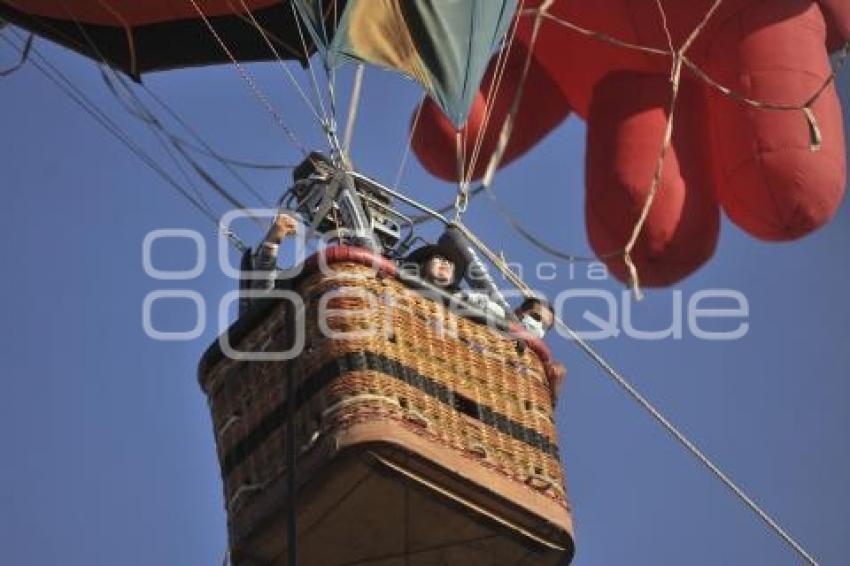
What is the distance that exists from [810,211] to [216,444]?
3011 mm

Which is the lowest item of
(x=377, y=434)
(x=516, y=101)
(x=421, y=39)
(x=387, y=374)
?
(x=377, y=434)

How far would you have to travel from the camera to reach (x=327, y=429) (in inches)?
309

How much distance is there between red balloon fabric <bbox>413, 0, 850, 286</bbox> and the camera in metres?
10.5

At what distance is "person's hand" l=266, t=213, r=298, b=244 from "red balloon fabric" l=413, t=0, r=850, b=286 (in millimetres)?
2384

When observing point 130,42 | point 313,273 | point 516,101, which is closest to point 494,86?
point 516,101

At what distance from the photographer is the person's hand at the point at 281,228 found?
8273 mm

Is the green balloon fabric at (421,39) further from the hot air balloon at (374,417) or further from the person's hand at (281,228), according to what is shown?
the person's hand at (281,228)

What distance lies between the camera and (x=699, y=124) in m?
10.9

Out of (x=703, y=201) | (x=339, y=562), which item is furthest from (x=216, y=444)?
(x=703, y=201)

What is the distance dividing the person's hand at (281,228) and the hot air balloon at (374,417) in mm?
138

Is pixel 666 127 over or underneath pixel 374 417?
over

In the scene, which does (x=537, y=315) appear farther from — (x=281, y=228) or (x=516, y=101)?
(x=516, y=101)

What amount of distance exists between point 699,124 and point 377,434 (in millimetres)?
3459

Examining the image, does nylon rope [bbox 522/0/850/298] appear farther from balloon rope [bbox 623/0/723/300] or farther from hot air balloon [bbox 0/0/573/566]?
hot air balloon [bbox 0/0/573/566]
